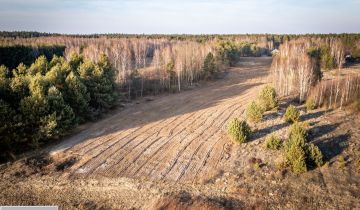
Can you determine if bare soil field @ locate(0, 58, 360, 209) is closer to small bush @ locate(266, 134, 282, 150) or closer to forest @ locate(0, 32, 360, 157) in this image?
small bush @ locate(266, 134, 282, 150)

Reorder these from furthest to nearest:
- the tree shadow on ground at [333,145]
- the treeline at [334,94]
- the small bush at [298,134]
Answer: the treeline at [334,94]
the tree shadow on ground at [333,145]
the small bush at [298,134]

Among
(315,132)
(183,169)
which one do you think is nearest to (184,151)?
(183,169)

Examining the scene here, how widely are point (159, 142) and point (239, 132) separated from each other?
564cm

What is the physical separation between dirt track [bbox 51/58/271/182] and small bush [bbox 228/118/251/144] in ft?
2.54

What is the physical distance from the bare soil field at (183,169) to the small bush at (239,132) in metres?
0.47

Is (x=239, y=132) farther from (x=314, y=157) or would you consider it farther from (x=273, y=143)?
(x=314, y=157)

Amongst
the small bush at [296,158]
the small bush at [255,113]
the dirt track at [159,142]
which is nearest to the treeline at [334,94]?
the small bush at [255,113]

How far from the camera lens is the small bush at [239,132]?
75.8 ft

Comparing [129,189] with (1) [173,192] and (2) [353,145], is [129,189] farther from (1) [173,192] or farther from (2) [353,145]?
(2) [353,145]

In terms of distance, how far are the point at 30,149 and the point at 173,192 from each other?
1190 centimetres

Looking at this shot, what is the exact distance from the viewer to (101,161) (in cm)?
2216

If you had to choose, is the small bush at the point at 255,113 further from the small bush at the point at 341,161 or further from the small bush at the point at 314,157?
the small bush at the point at 341,161

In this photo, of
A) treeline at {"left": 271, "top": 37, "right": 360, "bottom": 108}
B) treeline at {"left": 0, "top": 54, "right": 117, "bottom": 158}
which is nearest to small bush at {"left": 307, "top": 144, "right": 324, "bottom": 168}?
treeline at {"left": 271, "top": 37, "right": 360, "bottom": 108}

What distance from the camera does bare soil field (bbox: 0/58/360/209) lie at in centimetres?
1770
